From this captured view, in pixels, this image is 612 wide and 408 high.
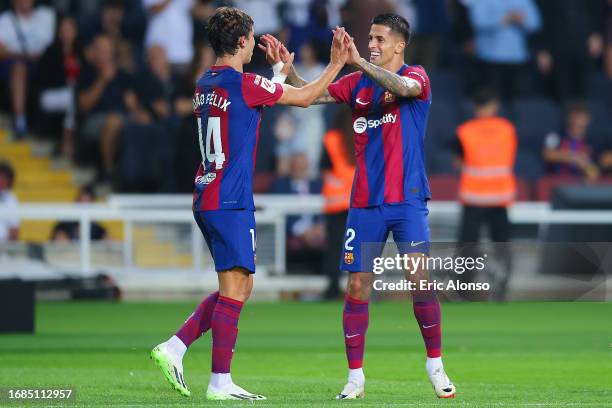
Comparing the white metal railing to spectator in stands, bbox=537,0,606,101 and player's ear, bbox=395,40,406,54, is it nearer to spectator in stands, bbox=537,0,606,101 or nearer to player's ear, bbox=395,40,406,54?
spectator in stands, bbox=537,0,606,101

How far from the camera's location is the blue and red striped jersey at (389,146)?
10.1m

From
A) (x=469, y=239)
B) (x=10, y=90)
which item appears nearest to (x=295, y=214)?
(x=469, y=239)

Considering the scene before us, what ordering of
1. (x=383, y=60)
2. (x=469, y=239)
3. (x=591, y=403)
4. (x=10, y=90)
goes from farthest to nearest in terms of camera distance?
(x=10, y=90) → (x=469, y=239) → (x=383, y=60) → (x=591, y=403)

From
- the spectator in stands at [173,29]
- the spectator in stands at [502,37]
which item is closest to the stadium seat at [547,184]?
the spectator in stands at [502,37]

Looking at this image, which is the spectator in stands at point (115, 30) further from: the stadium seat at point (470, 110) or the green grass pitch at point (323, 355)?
the stadium seat at point (470, 110)

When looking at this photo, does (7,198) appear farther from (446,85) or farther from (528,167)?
(528,167)

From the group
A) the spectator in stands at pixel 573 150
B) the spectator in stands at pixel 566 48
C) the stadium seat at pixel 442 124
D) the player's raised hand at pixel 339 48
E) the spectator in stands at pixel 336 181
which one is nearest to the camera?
the player's raised hand at pixel 339 48

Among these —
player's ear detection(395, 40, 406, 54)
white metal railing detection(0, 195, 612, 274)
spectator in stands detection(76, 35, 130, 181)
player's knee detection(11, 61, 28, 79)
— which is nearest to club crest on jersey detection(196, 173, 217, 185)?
player's ear detection(395, 40, 406, 54)

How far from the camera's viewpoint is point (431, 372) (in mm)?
10008

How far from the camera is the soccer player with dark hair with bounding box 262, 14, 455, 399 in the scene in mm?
10062

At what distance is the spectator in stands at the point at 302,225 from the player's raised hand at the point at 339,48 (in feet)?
31.7

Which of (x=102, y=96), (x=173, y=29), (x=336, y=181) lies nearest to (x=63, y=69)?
(x=102, y=96)

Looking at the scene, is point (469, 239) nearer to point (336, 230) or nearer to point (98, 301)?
point (336, 230)

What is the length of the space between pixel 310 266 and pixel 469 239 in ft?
8.17
